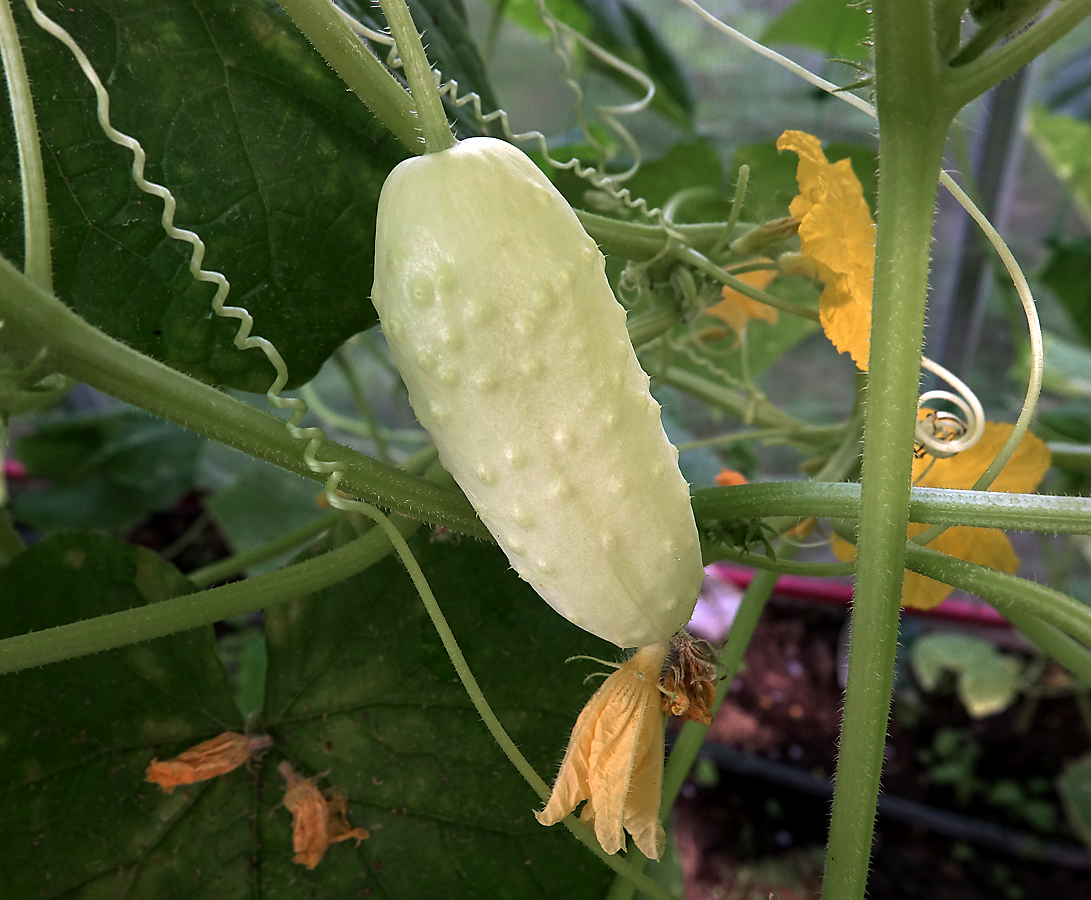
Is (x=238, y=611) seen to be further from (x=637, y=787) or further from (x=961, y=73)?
(x=961, y=73)

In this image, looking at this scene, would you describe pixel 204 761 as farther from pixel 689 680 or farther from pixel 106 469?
pixel 106 469

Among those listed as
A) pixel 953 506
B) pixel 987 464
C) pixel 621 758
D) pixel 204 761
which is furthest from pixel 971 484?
pixel 204 761

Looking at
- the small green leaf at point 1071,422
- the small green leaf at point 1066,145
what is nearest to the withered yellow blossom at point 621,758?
the small green leaf at point 1071,422

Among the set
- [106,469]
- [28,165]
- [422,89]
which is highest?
[422,89]

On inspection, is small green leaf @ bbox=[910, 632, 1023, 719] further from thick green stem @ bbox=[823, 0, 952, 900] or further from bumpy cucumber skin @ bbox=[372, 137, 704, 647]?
bumpy cucumber skin @ bbox=[372, 137, 704, 647]

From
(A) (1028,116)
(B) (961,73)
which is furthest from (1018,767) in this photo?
(B) (961,73)

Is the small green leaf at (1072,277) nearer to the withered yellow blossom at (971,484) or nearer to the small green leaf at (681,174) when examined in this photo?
the small green leaf at (681,174)
